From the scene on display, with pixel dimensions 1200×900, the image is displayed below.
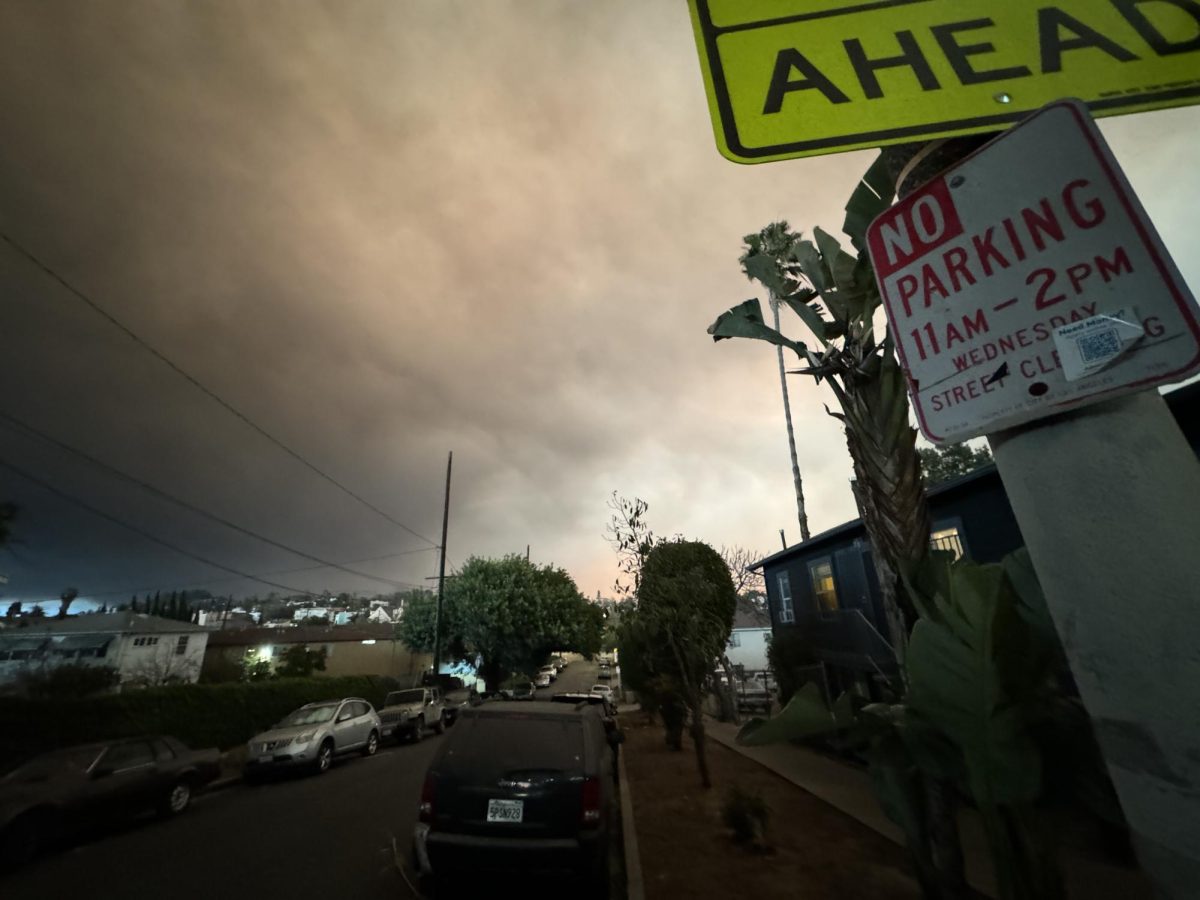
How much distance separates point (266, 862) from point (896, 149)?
9.63m

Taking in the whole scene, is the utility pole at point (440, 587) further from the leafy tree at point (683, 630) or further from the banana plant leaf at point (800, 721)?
the banana plant leaf at point (800, 721)

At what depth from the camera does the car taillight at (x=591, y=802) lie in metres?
4.82

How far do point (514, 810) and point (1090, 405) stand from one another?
5533mm

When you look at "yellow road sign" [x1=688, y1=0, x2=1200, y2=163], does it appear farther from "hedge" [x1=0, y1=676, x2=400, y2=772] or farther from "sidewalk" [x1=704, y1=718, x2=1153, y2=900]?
"hedge" [x1=0, y1=676, x2=400, y2=772]

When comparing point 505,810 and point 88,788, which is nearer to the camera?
point 505,810

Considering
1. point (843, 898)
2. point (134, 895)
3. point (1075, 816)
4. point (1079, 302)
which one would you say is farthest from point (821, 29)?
point (134, 895)

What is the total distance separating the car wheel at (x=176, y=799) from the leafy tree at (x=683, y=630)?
386 inches

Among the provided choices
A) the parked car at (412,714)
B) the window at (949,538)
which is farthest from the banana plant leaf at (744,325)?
the parked car at (412,714)

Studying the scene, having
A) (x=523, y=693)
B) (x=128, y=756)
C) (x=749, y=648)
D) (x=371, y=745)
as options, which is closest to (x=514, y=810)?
(x=128, y=756)

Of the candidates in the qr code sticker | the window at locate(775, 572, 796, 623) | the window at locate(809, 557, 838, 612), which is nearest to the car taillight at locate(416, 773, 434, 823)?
the qr code sticker

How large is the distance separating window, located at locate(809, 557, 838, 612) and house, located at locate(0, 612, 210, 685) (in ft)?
124

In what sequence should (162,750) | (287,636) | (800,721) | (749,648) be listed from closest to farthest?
(800,721) < (162,750) < (749,648) < (287,636)

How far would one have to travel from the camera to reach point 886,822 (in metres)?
7.00

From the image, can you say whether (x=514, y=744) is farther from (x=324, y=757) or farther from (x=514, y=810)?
(x=324, y=757)
